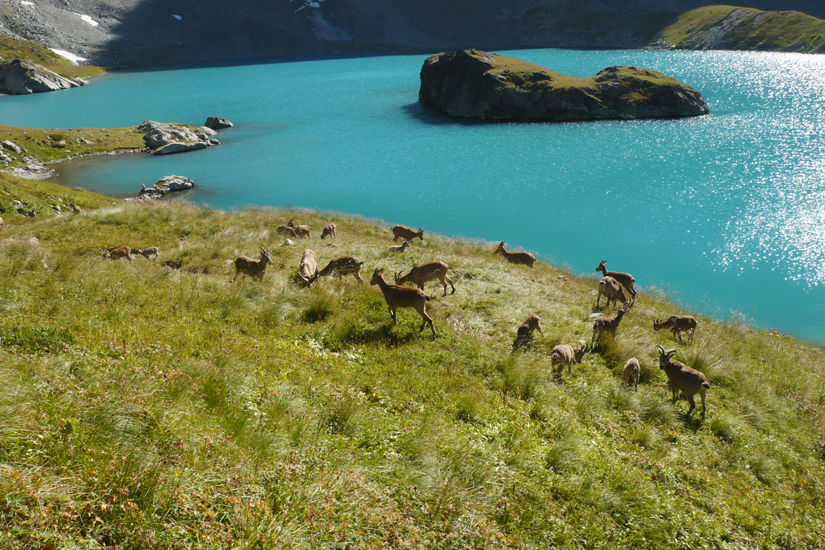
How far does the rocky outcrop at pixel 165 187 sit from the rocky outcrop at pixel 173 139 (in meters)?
16.5

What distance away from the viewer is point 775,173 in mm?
44344

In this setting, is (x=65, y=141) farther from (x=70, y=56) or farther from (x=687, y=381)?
(x=70, y=56)

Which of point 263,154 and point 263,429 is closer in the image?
point 263,429

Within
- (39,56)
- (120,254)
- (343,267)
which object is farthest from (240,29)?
(343,267)

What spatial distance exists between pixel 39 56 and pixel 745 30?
209 m

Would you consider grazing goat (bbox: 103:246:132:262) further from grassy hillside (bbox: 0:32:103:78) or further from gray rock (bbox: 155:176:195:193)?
grassy hillside (bbox: 0:32:103:78)

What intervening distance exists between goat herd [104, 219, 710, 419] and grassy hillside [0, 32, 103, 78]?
153673 millimetres

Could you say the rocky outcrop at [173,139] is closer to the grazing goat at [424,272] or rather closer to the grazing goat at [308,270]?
the grazing goat at [308,270]

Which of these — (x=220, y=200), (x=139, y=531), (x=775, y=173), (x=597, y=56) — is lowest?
(x=220, y=200)

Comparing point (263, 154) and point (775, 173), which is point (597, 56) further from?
point (263, 154)

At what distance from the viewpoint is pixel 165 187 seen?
44.6 metres

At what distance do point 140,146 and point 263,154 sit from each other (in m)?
19.0

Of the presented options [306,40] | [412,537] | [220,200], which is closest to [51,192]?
[220,200]

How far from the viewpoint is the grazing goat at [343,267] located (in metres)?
16.1
